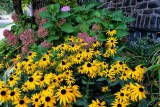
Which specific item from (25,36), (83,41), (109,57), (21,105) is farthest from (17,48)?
(21,105)

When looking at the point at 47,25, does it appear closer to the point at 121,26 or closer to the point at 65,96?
the point at 121,26

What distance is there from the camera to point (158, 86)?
7.87ft

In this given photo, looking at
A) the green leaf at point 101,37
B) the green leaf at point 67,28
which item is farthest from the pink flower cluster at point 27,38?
the green leaf at point 101,37

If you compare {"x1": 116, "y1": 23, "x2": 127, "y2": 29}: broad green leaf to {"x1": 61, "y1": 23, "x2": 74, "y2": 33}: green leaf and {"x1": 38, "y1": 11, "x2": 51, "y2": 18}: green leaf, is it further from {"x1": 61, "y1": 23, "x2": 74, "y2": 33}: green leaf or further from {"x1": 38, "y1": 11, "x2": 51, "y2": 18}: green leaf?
{"x1": 38, "y1": 11, "x2": 51, "y2": 18}: green leaf

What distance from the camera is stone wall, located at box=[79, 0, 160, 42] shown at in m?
4.25

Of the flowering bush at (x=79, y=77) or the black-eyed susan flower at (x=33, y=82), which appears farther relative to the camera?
the black-eyed susan flower at (x=33, y=82)

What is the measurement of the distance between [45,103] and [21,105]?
16cm

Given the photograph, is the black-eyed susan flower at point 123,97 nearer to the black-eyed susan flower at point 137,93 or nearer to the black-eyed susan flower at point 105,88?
the black-eyed susan flower at point 137,93

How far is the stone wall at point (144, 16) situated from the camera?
4.25 meters

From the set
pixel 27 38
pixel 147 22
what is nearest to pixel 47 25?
pixel 27 38

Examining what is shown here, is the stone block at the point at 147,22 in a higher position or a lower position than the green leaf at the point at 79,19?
lower

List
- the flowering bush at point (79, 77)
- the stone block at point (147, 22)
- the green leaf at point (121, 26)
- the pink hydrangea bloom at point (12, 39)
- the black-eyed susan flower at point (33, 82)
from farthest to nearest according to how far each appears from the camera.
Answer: the stone block at point (147, 22)
the pink hydrangea bloom at point (12, 39)
the green leaf at point (121, 26)
the black-eyed susan flower at point (33, 82)
the flowering bush at point (79, 77)

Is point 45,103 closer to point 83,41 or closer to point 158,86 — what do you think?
point 158,86

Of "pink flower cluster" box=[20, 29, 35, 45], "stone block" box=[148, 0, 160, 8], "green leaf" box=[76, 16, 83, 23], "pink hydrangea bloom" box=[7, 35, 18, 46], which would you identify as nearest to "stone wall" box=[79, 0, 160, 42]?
"stone block" box=[148, 0, 160, 8]
